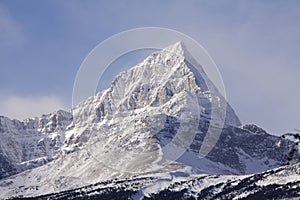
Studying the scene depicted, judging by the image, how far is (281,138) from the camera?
15875mm

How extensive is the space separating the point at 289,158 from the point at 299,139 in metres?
0.97

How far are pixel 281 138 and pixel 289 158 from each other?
478 millimetres

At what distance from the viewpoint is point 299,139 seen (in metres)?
16.5

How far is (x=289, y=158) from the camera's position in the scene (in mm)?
15688

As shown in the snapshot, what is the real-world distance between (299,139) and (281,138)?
81 centimetres
